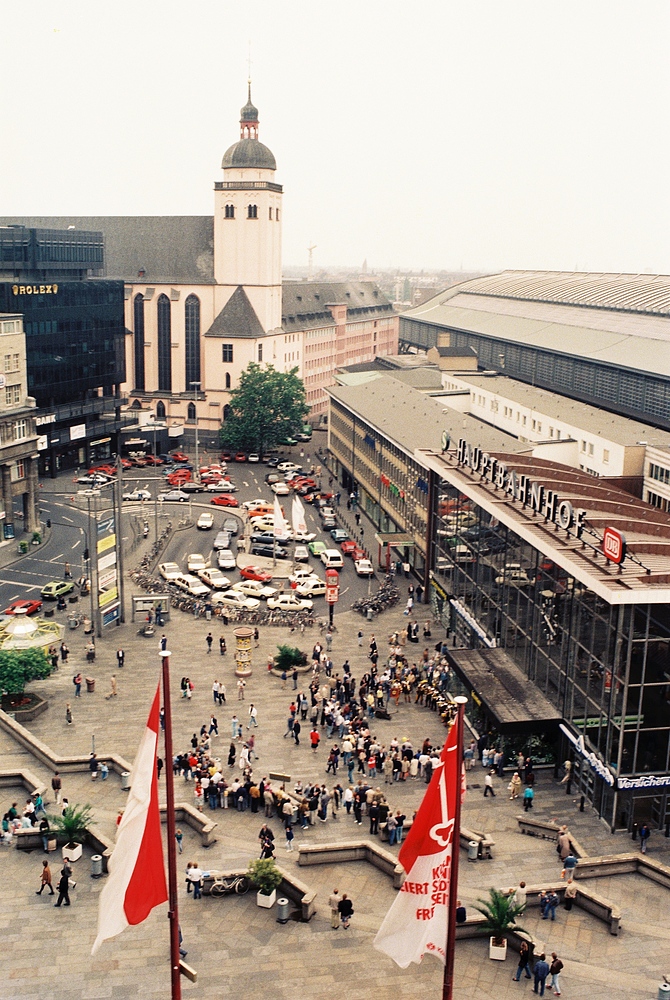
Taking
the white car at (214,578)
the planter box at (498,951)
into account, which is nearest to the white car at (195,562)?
the white car at (214,578)

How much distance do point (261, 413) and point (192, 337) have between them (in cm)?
2759

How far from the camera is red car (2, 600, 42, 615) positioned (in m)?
82.8

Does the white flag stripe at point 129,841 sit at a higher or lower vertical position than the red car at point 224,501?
higher

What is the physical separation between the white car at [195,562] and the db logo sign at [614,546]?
1965 inches

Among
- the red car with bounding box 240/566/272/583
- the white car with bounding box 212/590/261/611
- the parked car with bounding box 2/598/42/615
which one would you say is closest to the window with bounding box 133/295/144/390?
the red car with bounding box 240/566/272/583

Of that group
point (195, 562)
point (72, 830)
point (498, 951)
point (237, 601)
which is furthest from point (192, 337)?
point (498, 951)

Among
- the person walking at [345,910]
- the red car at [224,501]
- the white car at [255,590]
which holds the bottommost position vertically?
the red car at [224,501]

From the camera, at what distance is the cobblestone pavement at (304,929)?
120ft

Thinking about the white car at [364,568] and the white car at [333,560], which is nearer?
the white car at [364,568]

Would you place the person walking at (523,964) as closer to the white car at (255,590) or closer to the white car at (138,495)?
the white car at (255,590)

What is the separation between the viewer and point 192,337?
171375 mm

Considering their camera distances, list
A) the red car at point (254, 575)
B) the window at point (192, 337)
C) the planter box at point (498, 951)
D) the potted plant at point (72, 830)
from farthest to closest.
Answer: the window at point (192, 337)
the red car at point (254, 575)
the potted plant at point (72, 830)
the planter box at point (498, 951)

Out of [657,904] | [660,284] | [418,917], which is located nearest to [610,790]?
[657,904]

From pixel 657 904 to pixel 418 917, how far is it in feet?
62.3
